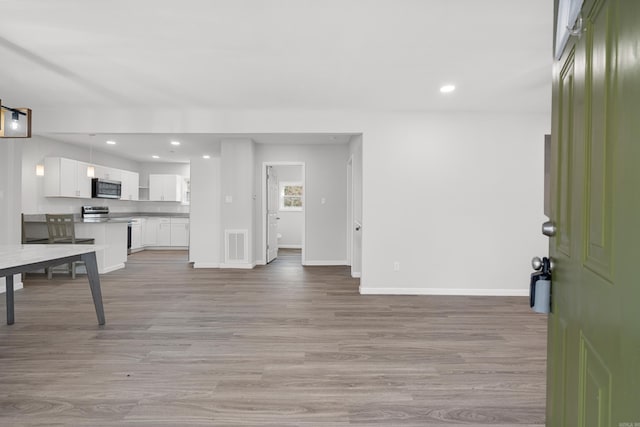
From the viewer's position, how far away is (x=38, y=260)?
8.34ft

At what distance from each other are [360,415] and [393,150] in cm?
330

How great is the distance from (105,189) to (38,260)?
5.58 metres

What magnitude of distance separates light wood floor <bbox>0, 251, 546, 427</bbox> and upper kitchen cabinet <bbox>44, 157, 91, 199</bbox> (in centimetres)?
284

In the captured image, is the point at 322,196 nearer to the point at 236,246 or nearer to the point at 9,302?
the point at 236,246

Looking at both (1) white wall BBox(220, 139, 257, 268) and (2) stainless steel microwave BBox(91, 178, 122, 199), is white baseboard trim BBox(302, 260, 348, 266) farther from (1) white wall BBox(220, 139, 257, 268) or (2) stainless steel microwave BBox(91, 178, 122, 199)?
(2) stainless steel microwave BBox(91, 178, 122, 199)

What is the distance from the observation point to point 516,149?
4.38m

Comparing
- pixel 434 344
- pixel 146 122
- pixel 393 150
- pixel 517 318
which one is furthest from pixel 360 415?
pixel 146 122

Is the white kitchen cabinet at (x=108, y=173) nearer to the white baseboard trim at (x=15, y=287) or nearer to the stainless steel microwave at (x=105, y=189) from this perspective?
the stainless steel microwave at (x=105, y=189)

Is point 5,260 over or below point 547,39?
below

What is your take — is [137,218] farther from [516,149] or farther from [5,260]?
[516,149]

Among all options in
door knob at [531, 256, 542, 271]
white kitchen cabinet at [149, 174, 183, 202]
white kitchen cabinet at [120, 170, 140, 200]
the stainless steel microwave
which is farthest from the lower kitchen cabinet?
door knob at [531, 256, 542, 271]

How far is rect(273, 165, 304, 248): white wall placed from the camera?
962 centimetres

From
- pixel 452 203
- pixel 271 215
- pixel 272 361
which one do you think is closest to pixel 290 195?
pixel 271 215

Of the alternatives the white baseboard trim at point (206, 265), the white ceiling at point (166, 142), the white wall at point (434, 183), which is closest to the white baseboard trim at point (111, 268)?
the white baseboard trim at point (206, 265)
